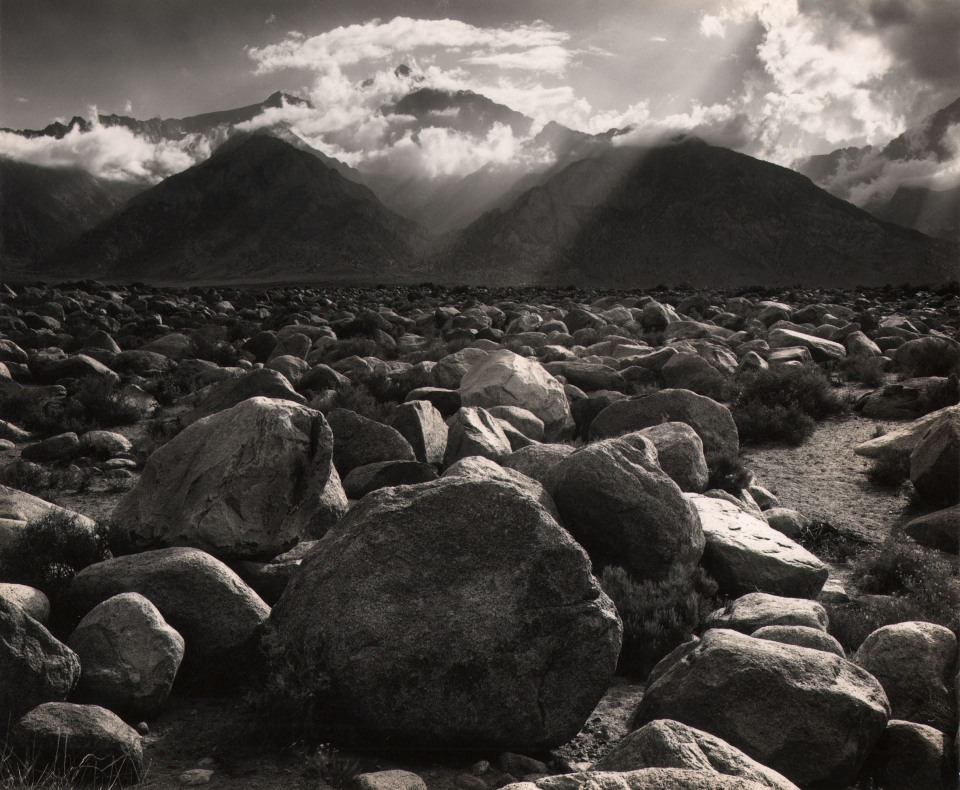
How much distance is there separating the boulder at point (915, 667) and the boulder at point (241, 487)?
4.20m

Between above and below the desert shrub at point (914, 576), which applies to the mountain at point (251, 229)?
above

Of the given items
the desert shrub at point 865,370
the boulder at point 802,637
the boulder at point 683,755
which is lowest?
the boulder at point 802,637

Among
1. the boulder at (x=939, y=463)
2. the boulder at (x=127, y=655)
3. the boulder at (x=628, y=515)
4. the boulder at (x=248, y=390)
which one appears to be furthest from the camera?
the boulder at (x=248, y=390)

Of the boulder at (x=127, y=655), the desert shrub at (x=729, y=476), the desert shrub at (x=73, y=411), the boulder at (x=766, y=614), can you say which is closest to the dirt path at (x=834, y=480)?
the desert shrub at (x=729, y=476)

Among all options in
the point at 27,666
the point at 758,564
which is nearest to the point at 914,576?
the point at 758,564

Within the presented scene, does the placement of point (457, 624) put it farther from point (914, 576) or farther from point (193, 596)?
point (914, 576)

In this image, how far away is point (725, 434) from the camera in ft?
34.7

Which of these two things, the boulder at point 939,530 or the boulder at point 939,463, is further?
the boulder at point 939,463

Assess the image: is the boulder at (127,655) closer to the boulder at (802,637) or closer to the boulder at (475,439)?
the boulder at (802,637)

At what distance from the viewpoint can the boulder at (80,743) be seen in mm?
3975

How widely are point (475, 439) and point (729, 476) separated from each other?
325 cm

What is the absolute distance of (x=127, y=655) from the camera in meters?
4.82

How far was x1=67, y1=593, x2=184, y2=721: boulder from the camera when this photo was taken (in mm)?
4695

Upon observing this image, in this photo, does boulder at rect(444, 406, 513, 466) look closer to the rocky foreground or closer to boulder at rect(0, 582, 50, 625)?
the rocky foreground
